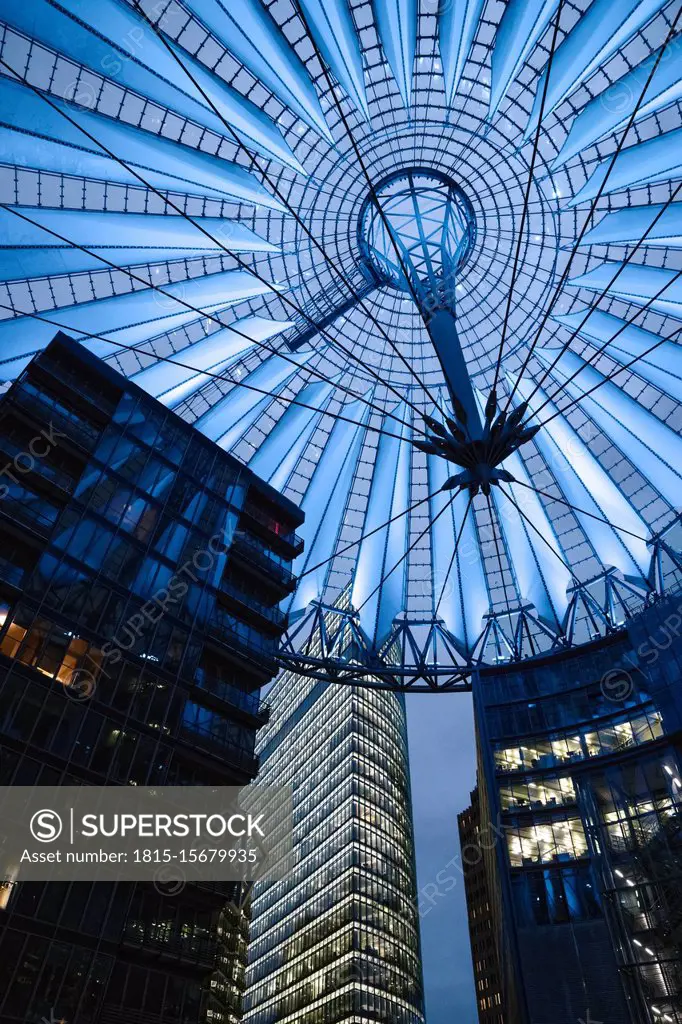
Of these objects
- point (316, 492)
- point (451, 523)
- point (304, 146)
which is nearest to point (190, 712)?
point (316, 492)

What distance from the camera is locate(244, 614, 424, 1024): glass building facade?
195ft

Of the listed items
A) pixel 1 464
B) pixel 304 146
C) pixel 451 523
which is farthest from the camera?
pixel 451 523

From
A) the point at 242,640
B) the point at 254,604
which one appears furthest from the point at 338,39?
the point at 242,640

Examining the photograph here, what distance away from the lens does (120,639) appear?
2553 cm

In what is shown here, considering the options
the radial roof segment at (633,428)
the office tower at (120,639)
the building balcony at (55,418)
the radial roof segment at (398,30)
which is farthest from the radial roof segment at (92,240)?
the radial roof segment at (633,428)

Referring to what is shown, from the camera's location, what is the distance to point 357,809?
65.4 metres

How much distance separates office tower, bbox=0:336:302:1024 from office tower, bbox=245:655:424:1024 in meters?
39.7

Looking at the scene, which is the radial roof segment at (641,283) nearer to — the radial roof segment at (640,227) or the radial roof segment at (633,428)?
the radial roof segment at (640,227)

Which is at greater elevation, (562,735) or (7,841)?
(562,735)

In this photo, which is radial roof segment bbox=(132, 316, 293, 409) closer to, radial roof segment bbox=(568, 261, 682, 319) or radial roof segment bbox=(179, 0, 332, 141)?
radial roof segment bbox=(179, 0, 332, 141)

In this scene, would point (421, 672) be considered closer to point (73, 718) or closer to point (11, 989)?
point (73, 718)

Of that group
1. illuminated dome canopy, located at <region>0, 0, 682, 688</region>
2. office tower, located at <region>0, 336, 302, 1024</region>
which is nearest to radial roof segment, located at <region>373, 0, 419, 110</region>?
illuminated dome canopy, located at <region>0, 0, 682, 688</region>

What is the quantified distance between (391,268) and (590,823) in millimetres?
26255

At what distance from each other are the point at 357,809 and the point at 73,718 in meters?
48.3
